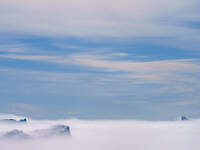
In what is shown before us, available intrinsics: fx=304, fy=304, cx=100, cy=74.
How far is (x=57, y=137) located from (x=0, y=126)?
10.8m

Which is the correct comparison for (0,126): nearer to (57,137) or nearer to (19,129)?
(19,129)

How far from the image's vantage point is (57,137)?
123 feet

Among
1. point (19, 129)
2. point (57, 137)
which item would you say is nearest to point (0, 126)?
point (19, 129)

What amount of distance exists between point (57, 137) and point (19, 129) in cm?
866

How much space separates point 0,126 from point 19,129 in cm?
221

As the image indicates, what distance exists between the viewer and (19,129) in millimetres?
29500

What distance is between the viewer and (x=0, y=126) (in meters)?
27.8

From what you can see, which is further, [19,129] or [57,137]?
[57,137]

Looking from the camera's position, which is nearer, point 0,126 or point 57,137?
point 0,126
